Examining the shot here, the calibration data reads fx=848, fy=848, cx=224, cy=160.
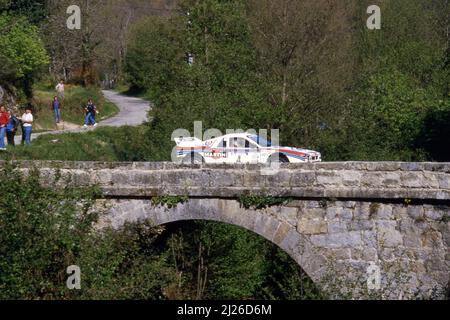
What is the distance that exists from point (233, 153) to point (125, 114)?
17082 mm

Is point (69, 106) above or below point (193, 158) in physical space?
above

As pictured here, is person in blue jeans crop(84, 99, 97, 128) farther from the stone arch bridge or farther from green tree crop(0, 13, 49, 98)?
the stone arch bridge

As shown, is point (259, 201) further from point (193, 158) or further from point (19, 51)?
point (19, 51)

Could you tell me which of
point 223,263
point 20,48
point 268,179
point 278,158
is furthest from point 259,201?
point 20,48

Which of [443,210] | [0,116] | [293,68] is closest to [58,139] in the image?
[0,116]

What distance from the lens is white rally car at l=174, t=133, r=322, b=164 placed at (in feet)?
69.3

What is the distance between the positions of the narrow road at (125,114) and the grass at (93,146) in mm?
811

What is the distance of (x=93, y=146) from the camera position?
2612 centimetres

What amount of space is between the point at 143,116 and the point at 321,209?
23252 mm

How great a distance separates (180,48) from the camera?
2814 cm

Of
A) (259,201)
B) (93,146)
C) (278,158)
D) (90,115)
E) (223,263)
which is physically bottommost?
(223,263)

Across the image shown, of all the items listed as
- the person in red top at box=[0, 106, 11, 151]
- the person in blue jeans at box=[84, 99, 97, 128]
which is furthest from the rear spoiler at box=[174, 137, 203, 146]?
the person in blue jeans at box=[84, 99, 97, 128]

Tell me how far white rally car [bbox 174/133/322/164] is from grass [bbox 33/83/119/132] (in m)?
9.72

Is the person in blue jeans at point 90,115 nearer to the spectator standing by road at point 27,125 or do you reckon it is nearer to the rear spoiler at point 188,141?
the spectator standing by road at point 27,125
